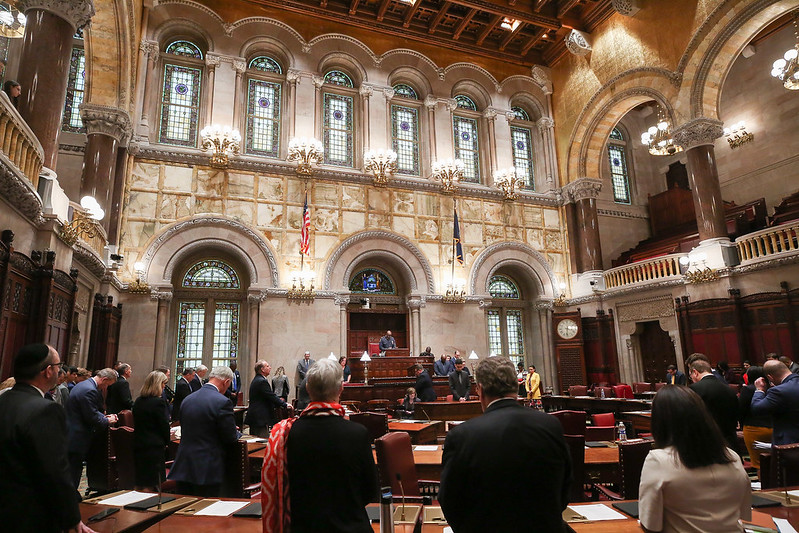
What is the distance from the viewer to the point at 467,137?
61.8ft

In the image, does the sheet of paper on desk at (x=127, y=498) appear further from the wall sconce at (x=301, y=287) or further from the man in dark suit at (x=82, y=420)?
the wall sconce at (x=301, y=287)

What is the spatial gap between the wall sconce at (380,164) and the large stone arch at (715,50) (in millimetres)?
8849

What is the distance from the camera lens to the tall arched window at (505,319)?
715 inches

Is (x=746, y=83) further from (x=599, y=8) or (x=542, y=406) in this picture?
(x=542, y=406)

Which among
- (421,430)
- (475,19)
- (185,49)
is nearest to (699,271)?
(421,430)

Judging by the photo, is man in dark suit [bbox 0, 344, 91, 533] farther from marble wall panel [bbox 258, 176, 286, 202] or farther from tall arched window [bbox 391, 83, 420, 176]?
tall arched window [bbox 391, 83, 420, 176]

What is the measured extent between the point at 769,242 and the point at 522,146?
30.9 feet

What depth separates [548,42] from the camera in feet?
64.2

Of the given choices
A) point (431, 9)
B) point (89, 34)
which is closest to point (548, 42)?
point (431, 9)

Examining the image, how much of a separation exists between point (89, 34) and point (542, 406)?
15.1m

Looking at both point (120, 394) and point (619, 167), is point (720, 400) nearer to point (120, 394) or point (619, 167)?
point (120, 394)

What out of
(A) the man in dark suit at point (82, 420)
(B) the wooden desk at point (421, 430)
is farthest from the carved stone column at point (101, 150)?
(B) the wooden desk at point (421, 430)

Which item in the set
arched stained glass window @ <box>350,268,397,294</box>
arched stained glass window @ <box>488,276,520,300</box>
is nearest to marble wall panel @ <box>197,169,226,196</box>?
arched stained glass window @ <box>350,268,397,294</box>

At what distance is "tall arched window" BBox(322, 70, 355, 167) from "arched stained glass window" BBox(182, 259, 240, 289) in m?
4.78
